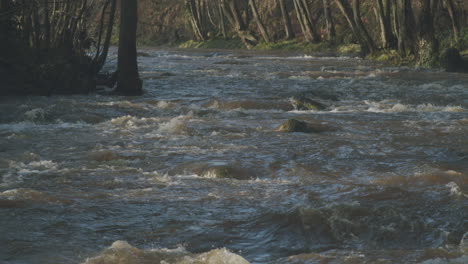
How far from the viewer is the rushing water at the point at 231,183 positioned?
557 centimetres

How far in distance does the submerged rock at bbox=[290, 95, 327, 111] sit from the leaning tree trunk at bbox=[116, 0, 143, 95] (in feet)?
14.1

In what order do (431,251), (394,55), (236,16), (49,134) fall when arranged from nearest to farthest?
(431,251) < (49,134) < (394,55) < (236,16)

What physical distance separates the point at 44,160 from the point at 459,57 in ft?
54.3

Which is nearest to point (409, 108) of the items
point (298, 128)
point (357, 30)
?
point (298, 128)

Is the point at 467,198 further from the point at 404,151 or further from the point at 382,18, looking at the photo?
the point at 382,18

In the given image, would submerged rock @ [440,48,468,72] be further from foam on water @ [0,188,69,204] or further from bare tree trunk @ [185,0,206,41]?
bare tree trunk @ [185,0,206,41]

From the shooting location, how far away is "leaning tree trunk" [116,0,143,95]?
16.7 m

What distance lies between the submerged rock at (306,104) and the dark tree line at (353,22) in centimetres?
1011

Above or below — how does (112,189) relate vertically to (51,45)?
below

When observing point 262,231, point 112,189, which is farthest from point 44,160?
point 262,231

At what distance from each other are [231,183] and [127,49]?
9.84 metres

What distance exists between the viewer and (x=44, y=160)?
895cm

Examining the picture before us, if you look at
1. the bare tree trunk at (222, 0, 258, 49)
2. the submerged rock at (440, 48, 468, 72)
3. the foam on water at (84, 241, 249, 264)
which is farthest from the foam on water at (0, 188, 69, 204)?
the bare tree trunk at (222, 0, 258, 49)

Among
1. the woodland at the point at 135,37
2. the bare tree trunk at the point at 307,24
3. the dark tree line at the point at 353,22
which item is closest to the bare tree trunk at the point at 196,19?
the dark tree line at the point at 353,22
